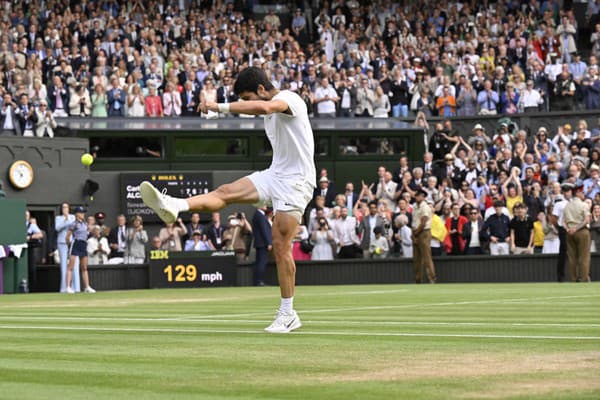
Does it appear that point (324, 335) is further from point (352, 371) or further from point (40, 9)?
point (40, 9)

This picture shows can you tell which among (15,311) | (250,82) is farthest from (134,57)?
(250,82)

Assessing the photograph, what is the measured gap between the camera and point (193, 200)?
10008mm

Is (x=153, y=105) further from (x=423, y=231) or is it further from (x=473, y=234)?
(x=473, y=234)

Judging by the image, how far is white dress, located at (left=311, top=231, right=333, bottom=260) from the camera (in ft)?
96.3

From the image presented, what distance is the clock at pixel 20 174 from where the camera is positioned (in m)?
29.6

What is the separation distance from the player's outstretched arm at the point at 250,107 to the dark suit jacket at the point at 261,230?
59.4 feet

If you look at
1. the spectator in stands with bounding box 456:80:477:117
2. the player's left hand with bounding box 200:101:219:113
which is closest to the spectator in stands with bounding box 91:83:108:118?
the spectator in stands with bounding box 456:80:477:117

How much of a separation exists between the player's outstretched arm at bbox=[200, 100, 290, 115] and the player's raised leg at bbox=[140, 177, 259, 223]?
2.28 ft

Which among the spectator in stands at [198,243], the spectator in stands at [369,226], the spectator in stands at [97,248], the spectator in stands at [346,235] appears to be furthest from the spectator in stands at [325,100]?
the spectator in stands at [97,248]

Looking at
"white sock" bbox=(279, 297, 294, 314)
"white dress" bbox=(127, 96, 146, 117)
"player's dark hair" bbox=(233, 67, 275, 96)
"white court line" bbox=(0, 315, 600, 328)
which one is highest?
"white dress" bbox=(127, 96, 146, 117)

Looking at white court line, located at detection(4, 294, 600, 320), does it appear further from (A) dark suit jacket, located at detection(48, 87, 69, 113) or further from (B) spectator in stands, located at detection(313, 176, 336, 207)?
(A) dark suit jacket, located at detection(48, 87, 69, 113)

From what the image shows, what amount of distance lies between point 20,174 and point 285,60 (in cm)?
916

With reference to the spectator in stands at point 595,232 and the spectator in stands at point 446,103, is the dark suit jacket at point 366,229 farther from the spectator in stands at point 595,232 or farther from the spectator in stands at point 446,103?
the spectator in stands at point 446,103

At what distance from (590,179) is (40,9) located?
17.1 metres
